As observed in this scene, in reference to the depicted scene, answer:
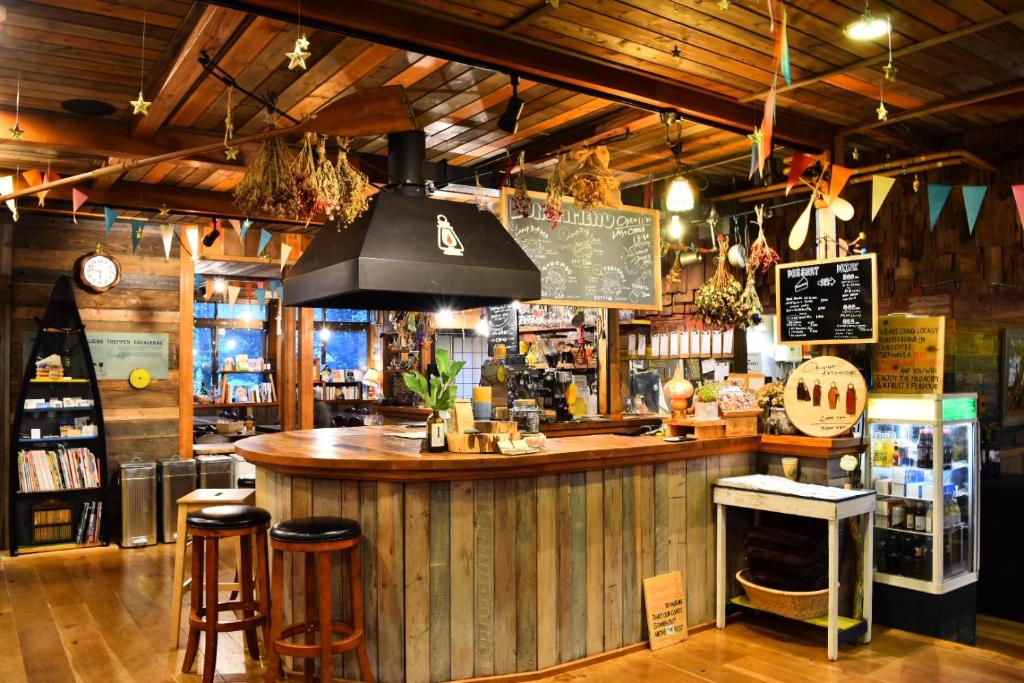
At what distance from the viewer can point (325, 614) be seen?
3.32 metres

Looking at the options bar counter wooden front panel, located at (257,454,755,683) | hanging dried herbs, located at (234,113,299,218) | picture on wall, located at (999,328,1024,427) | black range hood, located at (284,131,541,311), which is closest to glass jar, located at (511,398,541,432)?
bar counter wooden front panel, located at (257,454,755,683)

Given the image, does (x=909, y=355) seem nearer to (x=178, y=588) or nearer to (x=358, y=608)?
(x=358, y=608)

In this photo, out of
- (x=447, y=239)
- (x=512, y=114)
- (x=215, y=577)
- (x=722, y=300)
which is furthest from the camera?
(x=722, y=300)

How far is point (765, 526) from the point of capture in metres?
4.45

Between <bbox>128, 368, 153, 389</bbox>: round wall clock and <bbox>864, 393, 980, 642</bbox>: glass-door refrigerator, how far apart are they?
6211 millimetres

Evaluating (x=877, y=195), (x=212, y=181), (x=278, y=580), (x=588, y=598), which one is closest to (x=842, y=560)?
(x=588, y=598)

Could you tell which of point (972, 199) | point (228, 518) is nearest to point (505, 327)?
point (972, 199)

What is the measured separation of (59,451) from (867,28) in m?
6.84

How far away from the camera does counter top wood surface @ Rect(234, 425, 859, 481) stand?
359cm

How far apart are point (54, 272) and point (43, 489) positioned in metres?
1.95

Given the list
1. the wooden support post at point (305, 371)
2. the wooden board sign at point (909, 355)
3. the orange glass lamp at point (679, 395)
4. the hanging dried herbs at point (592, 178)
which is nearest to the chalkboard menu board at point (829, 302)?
the wooden board sign at point (909, 355)

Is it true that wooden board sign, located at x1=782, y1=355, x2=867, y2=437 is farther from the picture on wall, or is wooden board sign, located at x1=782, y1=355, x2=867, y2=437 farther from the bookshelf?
the bookshelf

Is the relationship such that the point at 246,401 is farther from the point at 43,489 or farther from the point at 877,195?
the point at 877,195

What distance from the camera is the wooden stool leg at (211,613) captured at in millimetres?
3533
